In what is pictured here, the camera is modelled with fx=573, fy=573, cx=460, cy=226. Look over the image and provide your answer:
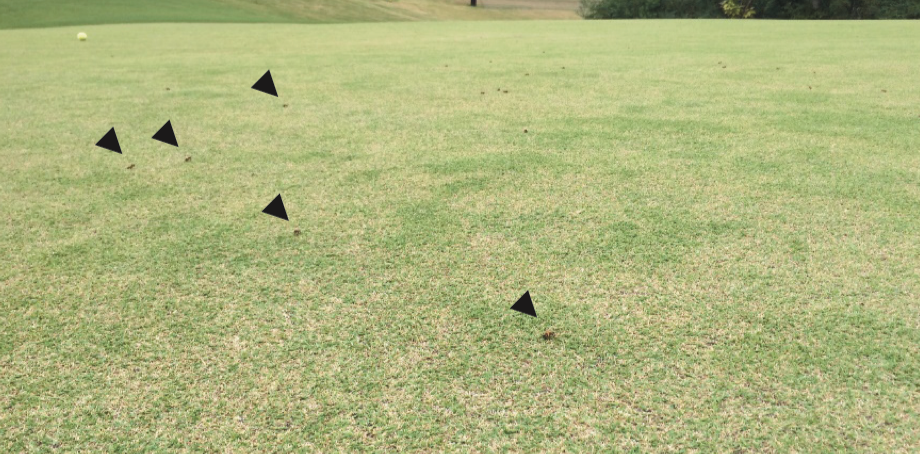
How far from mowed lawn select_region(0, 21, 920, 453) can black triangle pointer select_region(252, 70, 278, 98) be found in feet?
3.05

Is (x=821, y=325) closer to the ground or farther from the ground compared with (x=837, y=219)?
closer to the ground

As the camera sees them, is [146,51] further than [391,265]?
Yes

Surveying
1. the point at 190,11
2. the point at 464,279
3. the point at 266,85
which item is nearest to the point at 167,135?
the point at 266,85

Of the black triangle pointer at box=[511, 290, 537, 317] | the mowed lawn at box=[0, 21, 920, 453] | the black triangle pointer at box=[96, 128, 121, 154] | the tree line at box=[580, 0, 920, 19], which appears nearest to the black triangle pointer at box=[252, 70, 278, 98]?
the mowed lawn at box=[0, 21, 920, 453]

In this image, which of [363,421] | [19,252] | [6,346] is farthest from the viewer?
[19,252]

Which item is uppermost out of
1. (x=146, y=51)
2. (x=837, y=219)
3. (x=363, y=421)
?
(x=146, y=51)

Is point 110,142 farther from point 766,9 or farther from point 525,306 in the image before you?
point 766,9

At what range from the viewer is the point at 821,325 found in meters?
1.63

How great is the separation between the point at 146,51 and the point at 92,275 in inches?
301

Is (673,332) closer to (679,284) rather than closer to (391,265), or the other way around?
(679,284)

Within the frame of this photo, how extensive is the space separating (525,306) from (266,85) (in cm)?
437

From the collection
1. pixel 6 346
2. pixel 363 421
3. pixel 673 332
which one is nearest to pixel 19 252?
pixel 6 346

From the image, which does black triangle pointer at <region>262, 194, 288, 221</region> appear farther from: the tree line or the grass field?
the tree line

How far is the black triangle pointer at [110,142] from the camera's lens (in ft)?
11.0
